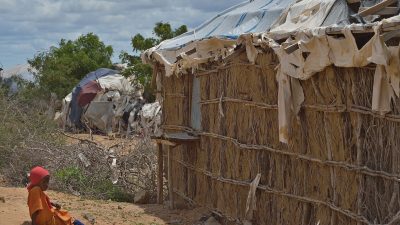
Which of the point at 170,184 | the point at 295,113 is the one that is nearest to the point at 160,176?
the point at 170,184

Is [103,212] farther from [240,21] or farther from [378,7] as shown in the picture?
[378,7]

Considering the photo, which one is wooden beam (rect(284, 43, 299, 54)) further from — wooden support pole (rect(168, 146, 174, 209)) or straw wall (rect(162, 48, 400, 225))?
wooden support pole (rect(168, 146, 174, 209))

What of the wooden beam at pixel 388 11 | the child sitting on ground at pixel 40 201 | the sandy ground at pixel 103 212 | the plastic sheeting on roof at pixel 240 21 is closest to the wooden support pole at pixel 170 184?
the sandy ground at pixel 103 212

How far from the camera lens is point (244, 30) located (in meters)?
10.4

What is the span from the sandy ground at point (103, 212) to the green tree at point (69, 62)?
19.9m

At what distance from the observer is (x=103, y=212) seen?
12.0m

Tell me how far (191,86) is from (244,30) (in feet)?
6.46

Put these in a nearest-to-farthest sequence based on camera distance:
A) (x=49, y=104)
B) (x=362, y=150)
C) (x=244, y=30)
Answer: (x=362, y=150)
(x=244, y=30)
(x=49, y=104)

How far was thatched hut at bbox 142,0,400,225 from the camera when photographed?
6809 mm

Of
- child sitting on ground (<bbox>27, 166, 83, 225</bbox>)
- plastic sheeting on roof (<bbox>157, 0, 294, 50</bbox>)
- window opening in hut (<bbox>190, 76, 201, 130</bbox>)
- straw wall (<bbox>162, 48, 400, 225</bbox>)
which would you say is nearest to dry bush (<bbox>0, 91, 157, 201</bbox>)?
straw wall (<bbox>162, 48, 400, 225</bbox>)

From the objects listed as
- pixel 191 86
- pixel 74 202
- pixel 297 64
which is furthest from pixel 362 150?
pixel 74 202

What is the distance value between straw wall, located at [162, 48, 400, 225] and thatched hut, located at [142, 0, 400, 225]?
0.01 m

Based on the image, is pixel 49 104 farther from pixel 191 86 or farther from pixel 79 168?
pixel 191 86

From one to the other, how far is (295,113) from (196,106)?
3881 millimetres
